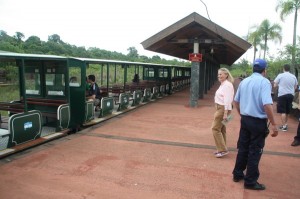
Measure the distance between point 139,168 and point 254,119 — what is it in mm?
2137

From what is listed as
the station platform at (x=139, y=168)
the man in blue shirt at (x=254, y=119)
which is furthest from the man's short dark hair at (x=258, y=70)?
the station platform at (x=139, y=168)

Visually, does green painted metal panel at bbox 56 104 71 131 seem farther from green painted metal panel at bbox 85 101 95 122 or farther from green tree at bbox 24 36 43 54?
green tree at bbox 24 36 43 54

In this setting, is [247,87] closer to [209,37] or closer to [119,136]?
[119,136]

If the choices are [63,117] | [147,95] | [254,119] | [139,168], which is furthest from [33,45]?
[254,119]

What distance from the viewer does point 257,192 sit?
424 centimetres

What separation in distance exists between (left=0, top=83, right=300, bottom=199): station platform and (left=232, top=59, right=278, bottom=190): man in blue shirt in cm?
40

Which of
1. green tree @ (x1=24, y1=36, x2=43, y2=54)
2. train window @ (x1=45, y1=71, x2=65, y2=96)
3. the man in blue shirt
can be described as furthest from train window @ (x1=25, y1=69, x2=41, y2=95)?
green tree @ (x1=24, y1=36, x2=43, y2=54)

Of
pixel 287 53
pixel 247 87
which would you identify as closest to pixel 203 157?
pixel 247 87

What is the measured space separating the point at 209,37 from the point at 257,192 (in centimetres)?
1052

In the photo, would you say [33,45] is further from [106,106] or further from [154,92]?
[106,106]

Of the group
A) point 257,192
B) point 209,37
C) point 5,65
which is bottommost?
point 257,192

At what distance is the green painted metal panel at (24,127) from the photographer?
221 inches

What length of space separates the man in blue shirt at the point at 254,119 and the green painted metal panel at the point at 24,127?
4189mm

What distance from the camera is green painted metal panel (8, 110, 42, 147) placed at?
5.61m
